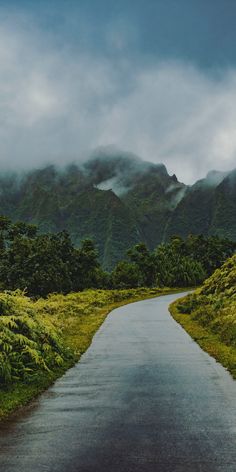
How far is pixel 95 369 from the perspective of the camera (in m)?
13.6

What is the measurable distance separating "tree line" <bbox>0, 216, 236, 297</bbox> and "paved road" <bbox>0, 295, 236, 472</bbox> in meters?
44.3

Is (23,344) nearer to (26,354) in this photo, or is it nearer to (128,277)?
(26,354)

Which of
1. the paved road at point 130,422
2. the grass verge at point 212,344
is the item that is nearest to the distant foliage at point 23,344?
the paved road at point 130,422

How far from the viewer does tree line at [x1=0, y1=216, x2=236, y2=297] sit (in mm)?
58344

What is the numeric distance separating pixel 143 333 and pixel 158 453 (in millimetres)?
15642

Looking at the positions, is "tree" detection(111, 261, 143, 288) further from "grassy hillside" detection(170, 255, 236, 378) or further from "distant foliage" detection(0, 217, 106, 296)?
"grassy hillside" detection(170, 255, 236, 378)

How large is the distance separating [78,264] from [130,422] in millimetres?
60784

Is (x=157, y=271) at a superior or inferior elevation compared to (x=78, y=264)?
inferior

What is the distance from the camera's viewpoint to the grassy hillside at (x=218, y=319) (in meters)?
16.6

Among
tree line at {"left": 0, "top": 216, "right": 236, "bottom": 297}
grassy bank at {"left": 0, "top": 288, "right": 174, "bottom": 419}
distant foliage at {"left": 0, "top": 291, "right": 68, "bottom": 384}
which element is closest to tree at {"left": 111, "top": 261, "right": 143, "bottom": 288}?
tree line at {"left": 0, "top": 216, "right": 236, "bottom": 297}

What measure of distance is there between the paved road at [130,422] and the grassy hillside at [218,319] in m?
1.65

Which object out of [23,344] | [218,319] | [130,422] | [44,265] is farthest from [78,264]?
[130,422]

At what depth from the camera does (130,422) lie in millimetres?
8266

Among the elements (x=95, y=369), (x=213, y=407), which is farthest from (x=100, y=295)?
(x=213, y=407)
